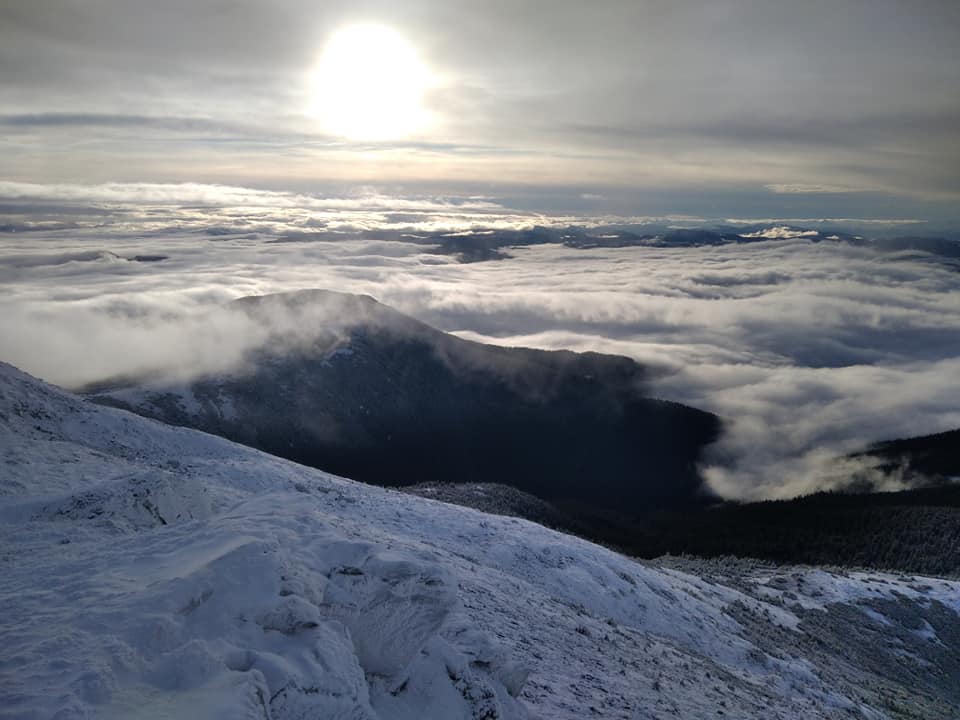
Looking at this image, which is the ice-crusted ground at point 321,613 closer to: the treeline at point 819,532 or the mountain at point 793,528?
the mountain at point 793,528

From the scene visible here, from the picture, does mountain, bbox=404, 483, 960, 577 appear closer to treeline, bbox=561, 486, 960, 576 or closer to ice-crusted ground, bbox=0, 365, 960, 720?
treeline, bbox=561, 486, 960, 576

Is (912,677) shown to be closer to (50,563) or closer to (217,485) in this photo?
(217,485)

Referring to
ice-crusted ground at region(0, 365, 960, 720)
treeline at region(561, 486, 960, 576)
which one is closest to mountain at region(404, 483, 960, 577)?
treeline at region(561, 486, 960, 576)

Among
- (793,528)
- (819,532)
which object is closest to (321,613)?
(819,532)

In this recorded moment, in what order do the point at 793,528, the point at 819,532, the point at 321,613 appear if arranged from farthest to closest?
1. the point at 793,528
2. the point at 819,532
3. the point at 321,613

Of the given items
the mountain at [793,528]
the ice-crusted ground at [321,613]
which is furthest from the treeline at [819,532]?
the ice-crusted ground at [321,613]

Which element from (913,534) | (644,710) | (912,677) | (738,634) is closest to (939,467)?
(913,534)

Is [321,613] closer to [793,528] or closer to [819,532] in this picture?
[819,532]

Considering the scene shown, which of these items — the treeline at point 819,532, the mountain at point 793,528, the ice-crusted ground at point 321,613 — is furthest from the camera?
the treeline at point 819,532
